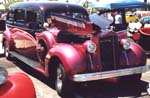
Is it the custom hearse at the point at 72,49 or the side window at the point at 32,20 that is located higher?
the side window at the point at 32,20

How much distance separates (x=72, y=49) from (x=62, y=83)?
68 centimetres

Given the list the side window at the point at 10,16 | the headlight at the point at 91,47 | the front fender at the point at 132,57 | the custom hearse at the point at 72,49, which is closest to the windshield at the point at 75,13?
the custom hearse at the point at 72,49

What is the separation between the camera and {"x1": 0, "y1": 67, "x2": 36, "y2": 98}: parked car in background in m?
3.58

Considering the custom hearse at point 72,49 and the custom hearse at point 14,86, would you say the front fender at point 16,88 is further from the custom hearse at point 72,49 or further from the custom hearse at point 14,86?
the custom hearse at point 72,49

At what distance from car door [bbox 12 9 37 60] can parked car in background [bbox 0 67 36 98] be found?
16.3 ft

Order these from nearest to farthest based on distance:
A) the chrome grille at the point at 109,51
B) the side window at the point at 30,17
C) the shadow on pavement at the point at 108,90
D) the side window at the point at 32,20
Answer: the chrome grille at the point at 109,51 → the shadow on pavement at the point at 108,90 → the side window at the point at 32,20 → the side window at the point at 30,17

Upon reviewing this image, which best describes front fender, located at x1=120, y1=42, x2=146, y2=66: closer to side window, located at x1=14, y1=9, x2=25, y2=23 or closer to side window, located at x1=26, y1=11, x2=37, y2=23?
side window, located at x1=26, y1=11, x2=37, y2=23

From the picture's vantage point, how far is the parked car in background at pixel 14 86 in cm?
358

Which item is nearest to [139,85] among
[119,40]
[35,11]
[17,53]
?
[119,40]

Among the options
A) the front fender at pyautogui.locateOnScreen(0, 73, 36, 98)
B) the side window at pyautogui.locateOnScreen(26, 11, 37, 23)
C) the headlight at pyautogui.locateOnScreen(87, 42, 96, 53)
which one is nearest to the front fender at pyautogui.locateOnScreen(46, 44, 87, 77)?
the headlight at pyautogui.locateOnScreen(87, 42, 96, 53)

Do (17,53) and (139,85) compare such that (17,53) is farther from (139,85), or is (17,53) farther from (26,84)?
(26,84)

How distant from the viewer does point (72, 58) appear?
6.77m

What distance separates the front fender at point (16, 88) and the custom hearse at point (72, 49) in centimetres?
285

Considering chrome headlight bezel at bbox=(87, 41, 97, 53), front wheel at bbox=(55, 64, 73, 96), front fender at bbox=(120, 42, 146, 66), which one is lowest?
front wheel at bbox=(55, 64, 73, 96)
